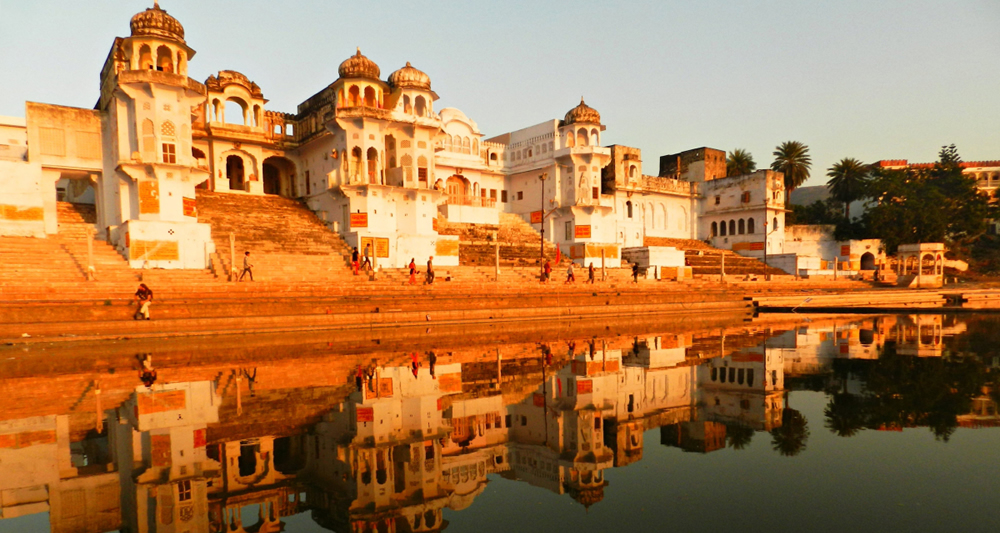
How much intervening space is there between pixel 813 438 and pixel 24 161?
28.5 metres

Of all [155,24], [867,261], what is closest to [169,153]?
[155,24]

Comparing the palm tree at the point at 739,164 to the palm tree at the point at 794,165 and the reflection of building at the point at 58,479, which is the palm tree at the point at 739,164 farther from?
the reflection of building at the point at 58,479

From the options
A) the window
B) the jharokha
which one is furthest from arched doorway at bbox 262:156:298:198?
the window

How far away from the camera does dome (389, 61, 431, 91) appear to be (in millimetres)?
31123

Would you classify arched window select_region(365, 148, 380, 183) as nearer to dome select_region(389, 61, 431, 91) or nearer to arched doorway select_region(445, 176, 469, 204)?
dome select_region(389, 61, 431, 91)

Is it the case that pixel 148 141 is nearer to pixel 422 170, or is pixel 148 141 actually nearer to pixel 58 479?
pixel 422 170

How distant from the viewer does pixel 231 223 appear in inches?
1000

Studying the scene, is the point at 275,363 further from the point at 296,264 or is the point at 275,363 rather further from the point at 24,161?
the point at 24,161

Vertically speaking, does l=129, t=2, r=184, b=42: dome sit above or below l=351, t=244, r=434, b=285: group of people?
above

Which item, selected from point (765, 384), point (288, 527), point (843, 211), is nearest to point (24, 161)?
point (288, 527)

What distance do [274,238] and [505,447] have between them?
21105 millimetres

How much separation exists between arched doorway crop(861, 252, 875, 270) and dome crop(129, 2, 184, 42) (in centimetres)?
5056

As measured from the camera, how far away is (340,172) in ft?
92.1

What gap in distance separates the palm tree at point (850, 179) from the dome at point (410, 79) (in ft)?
144
